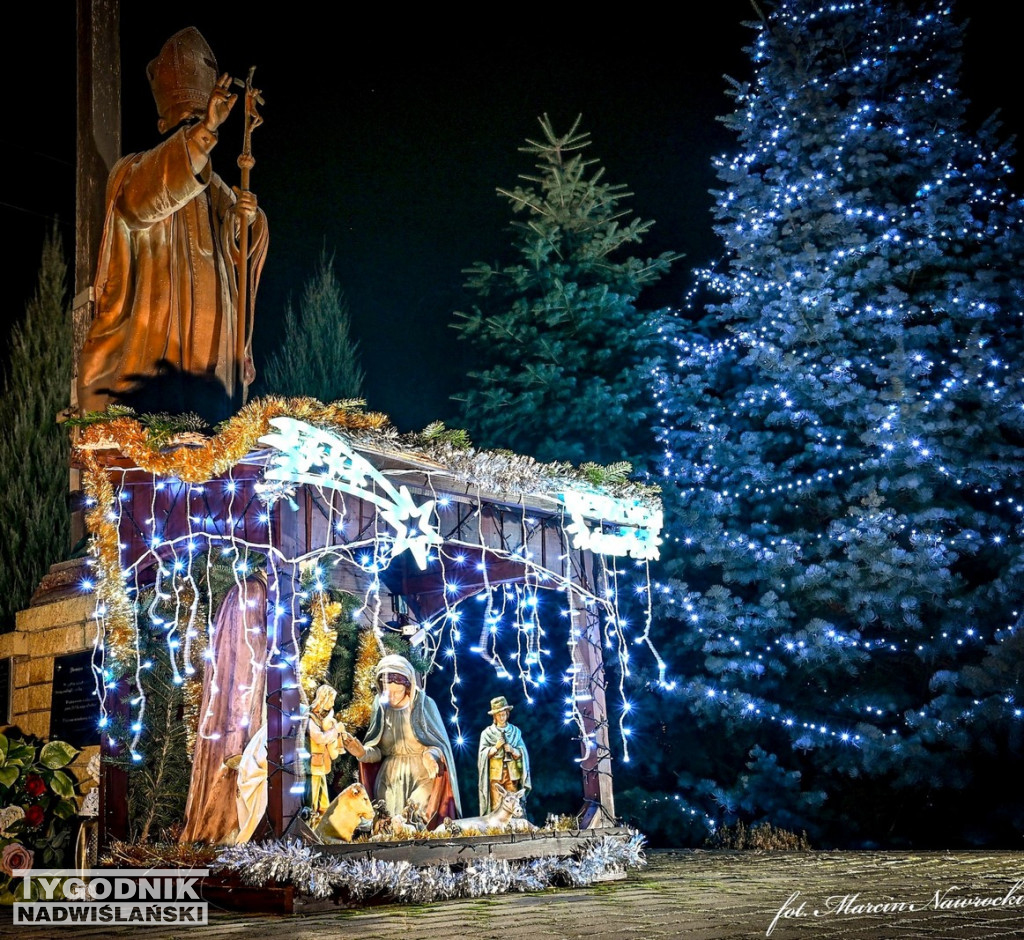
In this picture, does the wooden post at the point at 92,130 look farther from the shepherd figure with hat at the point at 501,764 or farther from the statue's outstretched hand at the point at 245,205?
the shepherd figure with hat at the point at 501,764

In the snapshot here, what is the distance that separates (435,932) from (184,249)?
19.0ft

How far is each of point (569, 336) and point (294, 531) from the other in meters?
7.18

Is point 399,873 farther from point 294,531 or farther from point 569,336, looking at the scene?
point 569,336

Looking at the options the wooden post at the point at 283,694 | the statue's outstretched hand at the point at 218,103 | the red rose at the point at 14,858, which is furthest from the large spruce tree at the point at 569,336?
the red rose at the point at 14,858

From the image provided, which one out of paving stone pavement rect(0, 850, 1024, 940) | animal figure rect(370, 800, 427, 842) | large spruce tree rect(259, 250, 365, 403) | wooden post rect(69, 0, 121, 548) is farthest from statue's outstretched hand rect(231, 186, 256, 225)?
large spruce tree rect(259, 250, 365, 403)

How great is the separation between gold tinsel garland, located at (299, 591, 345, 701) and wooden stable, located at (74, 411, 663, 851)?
47 centimetres

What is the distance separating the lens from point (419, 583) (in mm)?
11148

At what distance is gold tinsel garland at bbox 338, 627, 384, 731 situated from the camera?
10039mm

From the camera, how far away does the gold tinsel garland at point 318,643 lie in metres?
9.35

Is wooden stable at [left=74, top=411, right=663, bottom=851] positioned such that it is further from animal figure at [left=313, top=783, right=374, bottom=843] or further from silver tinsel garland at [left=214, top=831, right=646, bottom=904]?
animal figure at [left=313, top=783, right=374, bottom=843]

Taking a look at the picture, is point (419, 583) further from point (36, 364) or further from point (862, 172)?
point (36, 364)

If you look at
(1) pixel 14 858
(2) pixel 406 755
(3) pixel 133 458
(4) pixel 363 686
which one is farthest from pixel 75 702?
(2) pixel 406 755

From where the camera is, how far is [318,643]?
9.48 m

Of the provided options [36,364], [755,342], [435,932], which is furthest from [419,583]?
[36,364]
